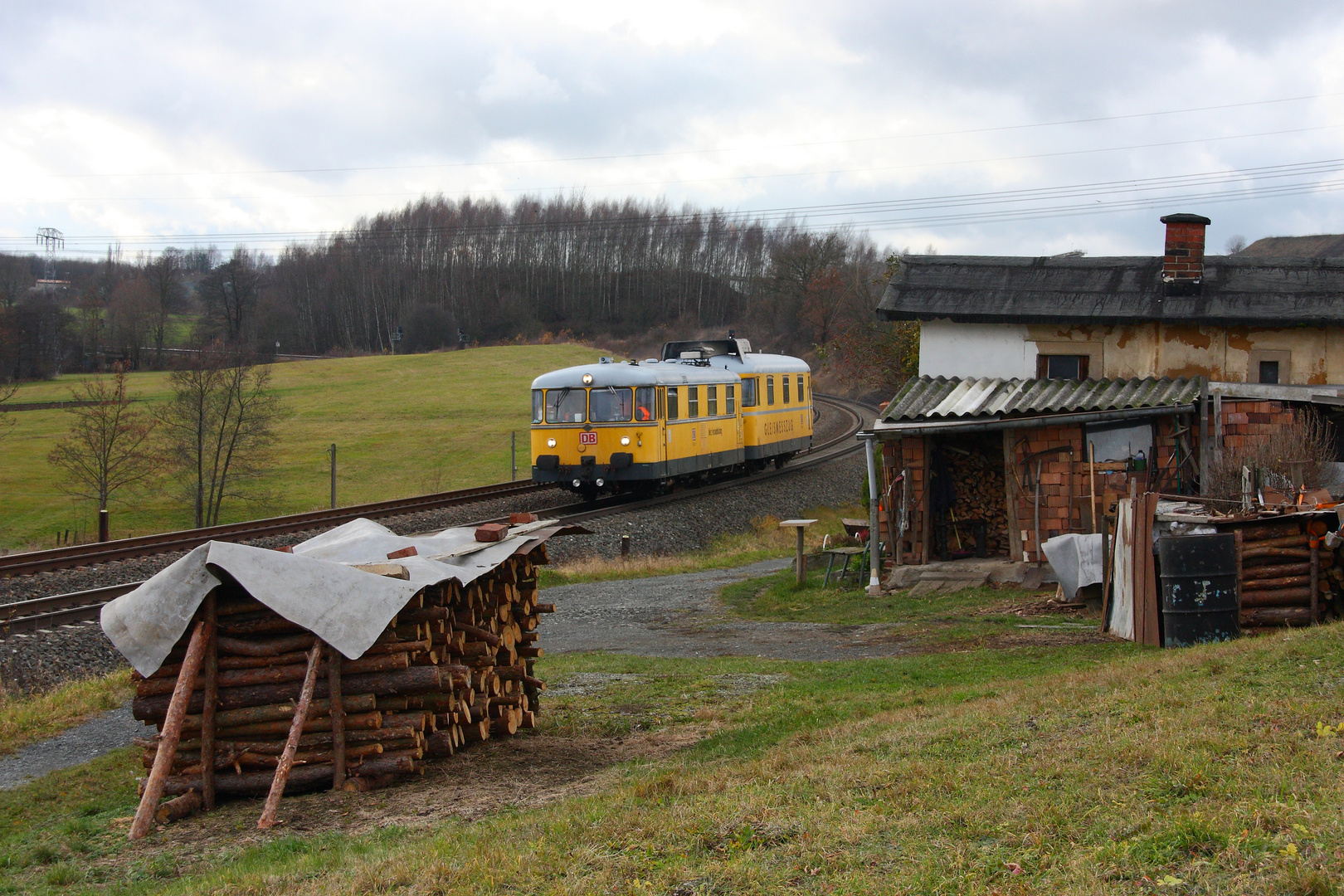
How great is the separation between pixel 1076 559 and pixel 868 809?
8795mm

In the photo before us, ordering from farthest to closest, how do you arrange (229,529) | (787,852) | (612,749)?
(229,529)
(612,749)
(787,852)

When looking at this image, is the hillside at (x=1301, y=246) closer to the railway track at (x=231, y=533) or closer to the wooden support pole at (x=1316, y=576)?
the railway track at (x=231, y=533)

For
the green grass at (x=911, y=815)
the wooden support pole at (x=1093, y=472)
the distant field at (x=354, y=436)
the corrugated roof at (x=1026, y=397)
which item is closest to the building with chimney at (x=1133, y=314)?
the corrugated roof at (x=1026, y=397)

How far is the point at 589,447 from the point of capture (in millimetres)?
23953

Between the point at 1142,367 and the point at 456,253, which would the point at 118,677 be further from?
the point at 456,253

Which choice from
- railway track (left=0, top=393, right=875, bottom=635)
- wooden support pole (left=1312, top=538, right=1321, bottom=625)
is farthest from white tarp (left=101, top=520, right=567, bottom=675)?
wooden support pole (left=1312, top=538, right=1321, bottom=625)

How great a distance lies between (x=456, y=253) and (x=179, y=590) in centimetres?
9837

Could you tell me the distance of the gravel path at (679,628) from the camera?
13.1 metres

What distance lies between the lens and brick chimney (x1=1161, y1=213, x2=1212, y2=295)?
Answer: 17.8 meters

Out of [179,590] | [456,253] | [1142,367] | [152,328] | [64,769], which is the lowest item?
[64,769]

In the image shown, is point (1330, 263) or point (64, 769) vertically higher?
point (1330, 263)

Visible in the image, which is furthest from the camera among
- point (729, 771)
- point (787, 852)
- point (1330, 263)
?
point (1330, 263)

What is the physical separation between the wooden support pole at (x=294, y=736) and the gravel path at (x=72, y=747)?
A: 256 centimetres

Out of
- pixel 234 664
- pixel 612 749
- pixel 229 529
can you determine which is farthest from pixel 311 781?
pixel 229 529
